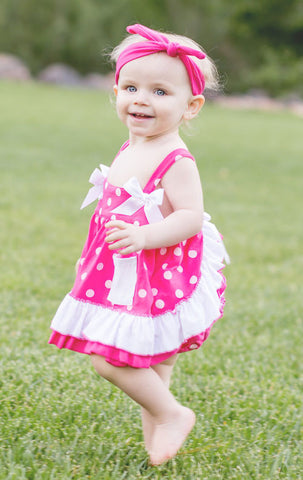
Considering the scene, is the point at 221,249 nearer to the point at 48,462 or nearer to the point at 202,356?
the point at 48,462

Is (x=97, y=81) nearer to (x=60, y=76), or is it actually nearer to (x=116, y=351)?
(x=60, y=76)

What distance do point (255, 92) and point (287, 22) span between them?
2930cm

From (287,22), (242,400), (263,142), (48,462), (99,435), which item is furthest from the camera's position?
(263,142)

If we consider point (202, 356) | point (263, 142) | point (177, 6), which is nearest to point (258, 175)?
point (263, 142)

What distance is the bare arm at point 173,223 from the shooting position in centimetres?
205

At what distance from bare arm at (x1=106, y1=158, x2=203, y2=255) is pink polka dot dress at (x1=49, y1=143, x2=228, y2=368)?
4cm

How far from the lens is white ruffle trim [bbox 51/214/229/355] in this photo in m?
2.12

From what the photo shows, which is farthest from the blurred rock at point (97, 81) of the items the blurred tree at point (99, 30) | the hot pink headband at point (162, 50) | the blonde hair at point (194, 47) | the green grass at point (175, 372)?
the hot pink headband at point (162, 50)

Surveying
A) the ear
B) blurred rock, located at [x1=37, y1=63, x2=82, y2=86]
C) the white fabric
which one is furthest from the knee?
blurred rock, located at [x1=37, y1=63, x2=82, y2=86]

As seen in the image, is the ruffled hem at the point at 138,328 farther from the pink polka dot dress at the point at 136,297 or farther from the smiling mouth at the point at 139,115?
the smiling mouth at the point at 139,115

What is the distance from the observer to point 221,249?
8.11ft

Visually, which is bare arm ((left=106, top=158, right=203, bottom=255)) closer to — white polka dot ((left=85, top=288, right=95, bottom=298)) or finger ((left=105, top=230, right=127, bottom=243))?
finger ((left=105, top=230, right=127, bottom=243))

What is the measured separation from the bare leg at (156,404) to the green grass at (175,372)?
0.37 feet

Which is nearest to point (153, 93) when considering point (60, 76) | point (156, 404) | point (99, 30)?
point (156, 404)
